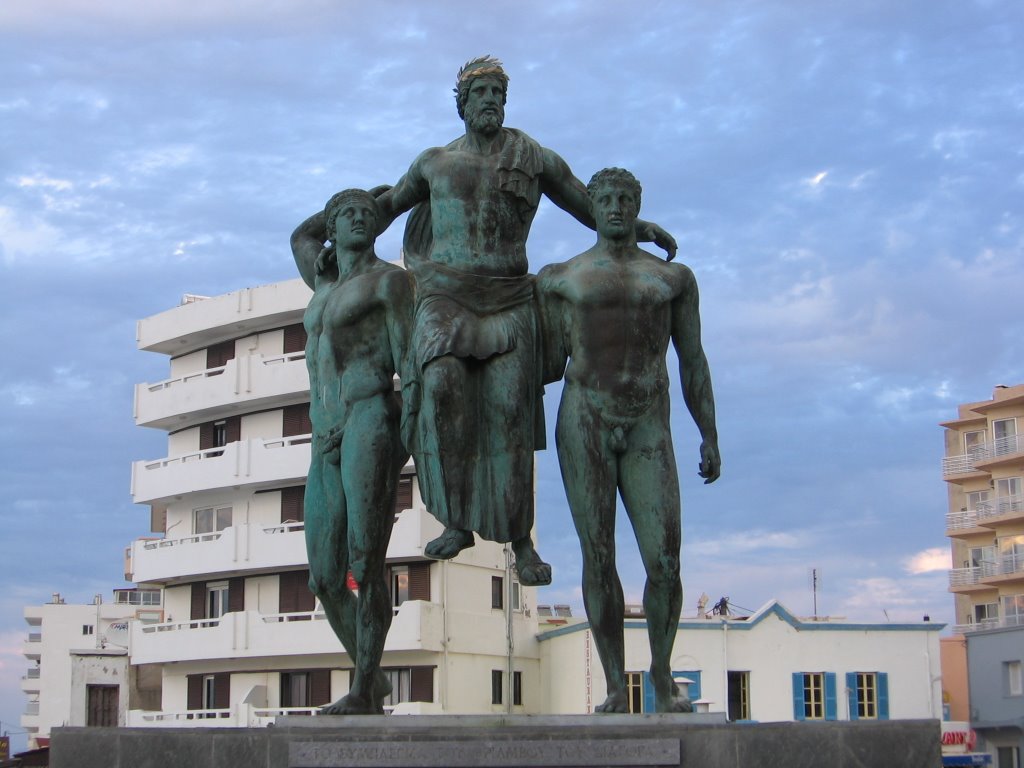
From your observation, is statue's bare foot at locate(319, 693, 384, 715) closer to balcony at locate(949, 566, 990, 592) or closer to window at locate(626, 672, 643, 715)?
window at locate(626, 672, 643, 715)

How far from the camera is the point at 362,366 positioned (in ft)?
36.7

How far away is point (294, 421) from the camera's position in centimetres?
5247

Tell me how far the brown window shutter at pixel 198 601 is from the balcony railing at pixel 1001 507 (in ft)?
114

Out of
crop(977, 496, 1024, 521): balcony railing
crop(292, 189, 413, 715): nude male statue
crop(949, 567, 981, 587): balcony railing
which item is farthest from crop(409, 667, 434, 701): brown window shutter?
crop(292, 189, 413, 715): nude male statue

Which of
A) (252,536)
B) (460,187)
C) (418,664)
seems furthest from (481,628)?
(460,187)

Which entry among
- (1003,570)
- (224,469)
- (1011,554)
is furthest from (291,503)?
(1011,554)

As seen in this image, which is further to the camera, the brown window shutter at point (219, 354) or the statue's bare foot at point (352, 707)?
the brown window shutter at point (219, 354)

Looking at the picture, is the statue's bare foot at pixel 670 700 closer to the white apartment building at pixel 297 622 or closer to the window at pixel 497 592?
the white apartment building at pixel 297 622

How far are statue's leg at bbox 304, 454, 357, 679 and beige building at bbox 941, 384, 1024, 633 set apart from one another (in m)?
58.2

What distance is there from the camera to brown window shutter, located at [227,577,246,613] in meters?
51.8

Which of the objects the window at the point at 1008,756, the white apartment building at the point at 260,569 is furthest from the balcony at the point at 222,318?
the window at the point at 1008,756

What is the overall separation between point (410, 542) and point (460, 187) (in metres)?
36.4

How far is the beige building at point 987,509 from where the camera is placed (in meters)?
67.8

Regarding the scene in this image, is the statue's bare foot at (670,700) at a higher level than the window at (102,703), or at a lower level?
higher
